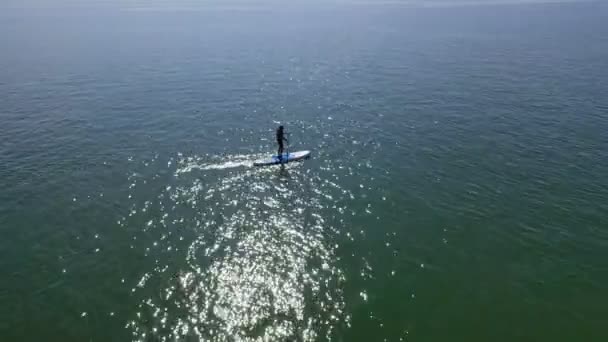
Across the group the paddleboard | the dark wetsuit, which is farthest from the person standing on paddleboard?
the paddleboard

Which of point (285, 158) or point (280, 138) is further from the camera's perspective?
point (285, 158)

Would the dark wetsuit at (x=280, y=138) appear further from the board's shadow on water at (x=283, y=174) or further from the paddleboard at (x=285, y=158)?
the board's shadow on water at (x=283, y=174)

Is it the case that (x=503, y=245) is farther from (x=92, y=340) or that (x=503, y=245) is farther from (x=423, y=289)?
(x=92, y=340)

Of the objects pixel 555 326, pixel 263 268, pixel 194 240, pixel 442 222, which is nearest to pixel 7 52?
pixel 194 240

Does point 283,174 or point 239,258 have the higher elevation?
point 283,174

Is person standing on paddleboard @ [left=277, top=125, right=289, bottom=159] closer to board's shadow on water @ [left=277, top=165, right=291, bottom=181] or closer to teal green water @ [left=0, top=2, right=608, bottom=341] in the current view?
board's shadow on water @ [left=277, top=165, right=291, bottom=181]

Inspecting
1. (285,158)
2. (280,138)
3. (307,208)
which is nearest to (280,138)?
(280,138)

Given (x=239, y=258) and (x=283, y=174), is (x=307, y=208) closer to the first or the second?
(x=283, y=174)
